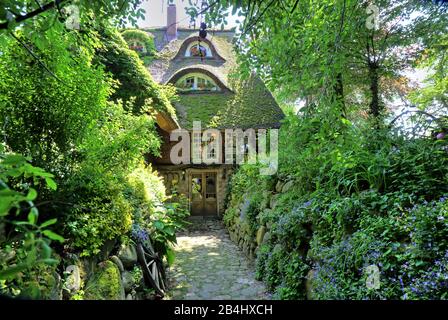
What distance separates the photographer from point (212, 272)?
469 cm

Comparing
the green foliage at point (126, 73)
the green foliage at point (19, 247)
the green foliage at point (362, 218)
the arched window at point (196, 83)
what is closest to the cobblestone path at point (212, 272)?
the green foliage at point (362, 218)

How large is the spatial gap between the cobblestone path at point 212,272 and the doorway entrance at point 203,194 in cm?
270

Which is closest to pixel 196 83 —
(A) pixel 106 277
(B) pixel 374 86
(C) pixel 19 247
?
(B) pixel 374 86

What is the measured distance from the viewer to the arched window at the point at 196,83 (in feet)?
34.7

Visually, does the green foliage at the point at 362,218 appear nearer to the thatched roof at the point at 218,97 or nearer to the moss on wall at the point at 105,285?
the moss on wall at the point at 105,285

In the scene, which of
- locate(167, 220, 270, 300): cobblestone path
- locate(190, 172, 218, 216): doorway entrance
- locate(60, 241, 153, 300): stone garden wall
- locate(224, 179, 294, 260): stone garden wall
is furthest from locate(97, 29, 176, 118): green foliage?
locate(190, 172, 218, 216): doorway entrance

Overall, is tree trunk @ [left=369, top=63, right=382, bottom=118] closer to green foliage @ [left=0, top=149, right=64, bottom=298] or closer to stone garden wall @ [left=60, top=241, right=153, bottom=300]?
stone garden wall @ [left=60, top=241, right=153, bottom=300]

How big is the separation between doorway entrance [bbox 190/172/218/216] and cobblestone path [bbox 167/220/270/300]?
106 inches

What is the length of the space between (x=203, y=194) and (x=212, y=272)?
5.65 m

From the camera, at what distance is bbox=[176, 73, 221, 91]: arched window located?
10.6 meters

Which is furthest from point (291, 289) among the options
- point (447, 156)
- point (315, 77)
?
point (315, 77)

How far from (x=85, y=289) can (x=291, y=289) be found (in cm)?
208

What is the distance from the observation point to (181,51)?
11570mm

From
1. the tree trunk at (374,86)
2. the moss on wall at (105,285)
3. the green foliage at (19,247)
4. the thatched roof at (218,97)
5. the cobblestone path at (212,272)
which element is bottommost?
the cobblestone path at (212,272)
